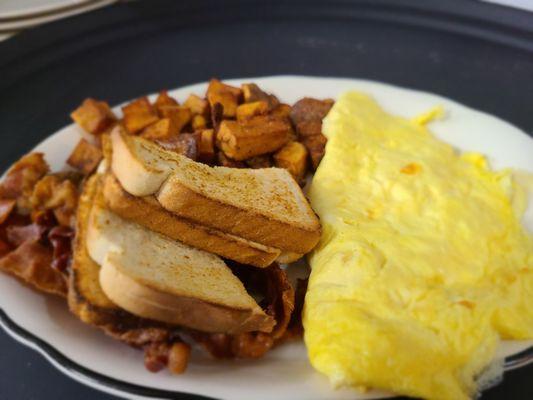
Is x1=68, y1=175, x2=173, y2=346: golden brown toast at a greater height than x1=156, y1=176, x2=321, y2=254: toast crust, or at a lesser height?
lesser

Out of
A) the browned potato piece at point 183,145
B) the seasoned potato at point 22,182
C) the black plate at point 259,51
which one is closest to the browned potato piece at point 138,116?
the browned potato piece at point 183,145

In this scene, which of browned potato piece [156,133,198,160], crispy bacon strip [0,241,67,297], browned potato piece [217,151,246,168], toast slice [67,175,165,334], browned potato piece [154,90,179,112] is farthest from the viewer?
browned potato piece [154,90,179,112]

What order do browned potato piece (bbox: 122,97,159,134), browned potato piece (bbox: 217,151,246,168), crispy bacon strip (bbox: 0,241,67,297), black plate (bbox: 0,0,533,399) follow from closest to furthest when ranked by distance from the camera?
crispy bacon strip (bbox: 0,241,67,297)
browned potato piece (bbox: 217,151,246,168)
browned potato piece (bbox: 122,97,159,134)
black plate (bbox: 0,0,533,399)

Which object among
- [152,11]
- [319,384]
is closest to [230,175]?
[319,384]

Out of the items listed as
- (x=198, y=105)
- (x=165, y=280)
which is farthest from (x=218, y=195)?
(x=198, y=105)

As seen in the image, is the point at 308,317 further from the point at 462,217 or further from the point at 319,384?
the point at 462,217

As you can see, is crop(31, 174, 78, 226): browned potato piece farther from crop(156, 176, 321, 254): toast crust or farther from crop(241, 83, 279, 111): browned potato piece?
crop(241, 83, 279, 111): browned potato piece

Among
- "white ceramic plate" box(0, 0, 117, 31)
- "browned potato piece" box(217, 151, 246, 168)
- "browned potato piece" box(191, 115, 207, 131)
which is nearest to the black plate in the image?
"white ceramic plate" box(0, 0, 117, 31)

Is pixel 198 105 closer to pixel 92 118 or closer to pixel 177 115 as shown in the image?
pixel 177 115
